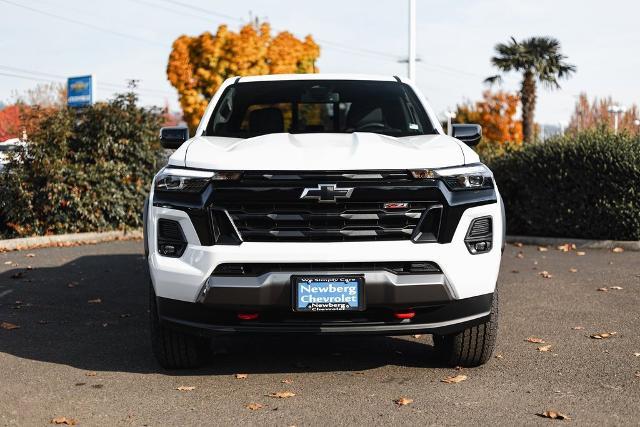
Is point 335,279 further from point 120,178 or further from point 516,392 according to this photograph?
point 120,178

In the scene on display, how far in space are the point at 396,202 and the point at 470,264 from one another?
58 centimetres

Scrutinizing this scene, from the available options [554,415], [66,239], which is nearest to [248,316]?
[554,415]

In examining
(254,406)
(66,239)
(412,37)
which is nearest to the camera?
(254,406)

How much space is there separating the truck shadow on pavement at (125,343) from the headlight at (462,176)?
3.99 ft

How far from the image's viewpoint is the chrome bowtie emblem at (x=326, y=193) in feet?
16.8

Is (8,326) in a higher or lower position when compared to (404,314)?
lower

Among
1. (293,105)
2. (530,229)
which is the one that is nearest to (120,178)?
(530,229)

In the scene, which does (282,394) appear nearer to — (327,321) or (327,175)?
(327,321)

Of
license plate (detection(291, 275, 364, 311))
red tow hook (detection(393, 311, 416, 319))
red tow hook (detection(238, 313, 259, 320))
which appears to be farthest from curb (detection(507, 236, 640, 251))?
red tow hook (detection(238, 313, 259, 320))

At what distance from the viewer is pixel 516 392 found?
17.4 ft

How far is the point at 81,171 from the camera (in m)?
15.9

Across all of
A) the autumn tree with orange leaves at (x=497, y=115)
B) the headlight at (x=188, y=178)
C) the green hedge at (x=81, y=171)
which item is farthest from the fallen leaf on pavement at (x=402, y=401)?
the autumn tree with orange leaves at (x=497, y=115)

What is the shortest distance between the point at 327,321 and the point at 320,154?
38.6 inches

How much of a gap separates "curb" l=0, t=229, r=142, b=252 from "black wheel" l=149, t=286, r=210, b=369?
30.4 ft
